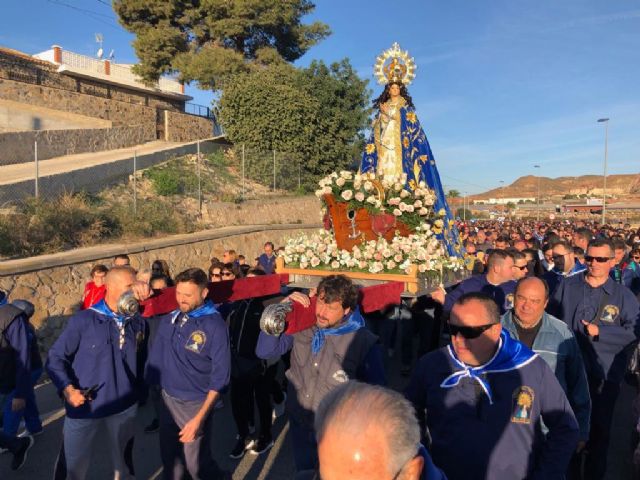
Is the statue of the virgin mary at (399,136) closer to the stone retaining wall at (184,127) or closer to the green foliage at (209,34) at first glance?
the green foliage at (209,34)

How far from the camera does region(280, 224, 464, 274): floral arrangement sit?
6051mm

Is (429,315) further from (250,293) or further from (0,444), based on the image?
(0,444)

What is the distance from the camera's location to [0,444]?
4.29m

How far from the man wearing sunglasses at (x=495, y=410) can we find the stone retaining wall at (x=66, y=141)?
17216mm

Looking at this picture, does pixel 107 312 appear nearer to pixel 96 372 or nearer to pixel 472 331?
pixel 96 372

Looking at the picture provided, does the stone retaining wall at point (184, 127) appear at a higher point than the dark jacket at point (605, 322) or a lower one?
higher

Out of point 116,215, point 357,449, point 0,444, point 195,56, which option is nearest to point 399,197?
point 0,444

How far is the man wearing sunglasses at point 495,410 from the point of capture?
7.92 feet

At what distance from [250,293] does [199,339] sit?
0.90 metres

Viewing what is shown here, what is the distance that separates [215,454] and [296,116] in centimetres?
1888

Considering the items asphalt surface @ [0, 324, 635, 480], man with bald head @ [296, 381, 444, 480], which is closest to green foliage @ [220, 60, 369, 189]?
asphalt surface @ [0, 324, 635, 480]

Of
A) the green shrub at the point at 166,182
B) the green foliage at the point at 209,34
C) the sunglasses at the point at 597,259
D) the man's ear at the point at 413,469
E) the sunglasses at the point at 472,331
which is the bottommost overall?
the man's ear at the point at 413,469

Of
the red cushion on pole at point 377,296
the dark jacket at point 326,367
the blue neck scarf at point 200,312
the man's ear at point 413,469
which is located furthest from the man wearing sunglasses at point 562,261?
the man's ear at point 413,469

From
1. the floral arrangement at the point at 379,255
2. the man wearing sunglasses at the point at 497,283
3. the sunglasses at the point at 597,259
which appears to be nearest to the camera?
the sunglasses at the point at 597,259
